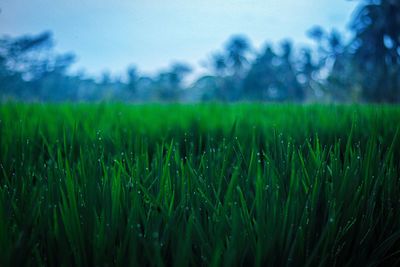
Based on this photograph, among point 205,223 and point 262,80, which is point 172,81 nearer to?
point 262,80

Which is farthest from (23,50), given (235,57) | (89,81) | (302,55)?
(302,55)

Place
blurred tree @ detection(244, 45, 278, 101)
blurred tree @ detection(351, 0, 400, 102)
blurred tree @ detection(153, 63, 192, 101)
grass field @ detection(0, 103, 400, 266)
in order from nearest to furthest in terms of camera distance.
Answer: grass field @ detection(0, 103, 400, 266) → blurred tree @ detection(351, 0, 400, 102) → blurred tree @ detection(244, 45, 278, 101) → blurred tree @ detection(153, 63, 192, 101)

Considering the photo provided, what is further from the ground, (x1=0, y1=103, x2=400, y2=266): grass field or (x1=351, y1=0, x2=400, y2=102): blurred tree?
(x1=351, y1=0, x2=400, y2=102): blurred tree

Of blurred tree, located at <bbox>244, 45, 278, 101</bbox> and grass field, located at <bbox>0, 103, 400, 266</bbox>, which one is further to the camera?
blurred tree, located at <bbox>244, 45, 278, 101</bbox>

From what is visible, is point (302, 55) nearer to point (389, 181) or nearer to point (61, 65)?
point (61, 65)

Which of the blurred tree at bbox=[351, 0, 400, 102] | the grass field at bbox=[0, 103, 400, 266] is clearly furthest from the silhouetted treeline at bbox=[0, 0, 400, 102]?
the grass field at bbox=[0, 103, 400, 266]

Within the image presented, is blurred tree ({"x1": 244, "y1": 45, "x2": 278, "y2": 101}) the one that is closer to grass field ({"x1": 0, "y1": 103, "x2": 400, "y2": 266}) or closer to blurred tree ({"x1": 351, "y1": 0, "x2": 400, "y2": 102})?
blurred tree ({"x1": 351, "y1": 0, "x2": 400, "y2": 102})

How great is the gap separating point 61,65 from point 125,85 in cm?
1469

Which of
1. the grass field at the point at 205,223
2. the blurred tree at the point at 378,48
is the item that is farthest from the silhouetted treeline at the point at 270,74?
the grass field at the point at 205,223

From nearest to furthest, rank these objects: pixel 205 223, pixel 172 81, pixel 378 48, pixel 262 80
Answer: pixel 205 223
pixel 378 48
pixel 262 80
pixel 172 81

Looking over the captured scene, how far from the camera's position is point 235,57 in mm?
49594

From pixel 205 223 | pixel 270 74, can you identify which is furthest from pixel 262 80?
pixel 205 223

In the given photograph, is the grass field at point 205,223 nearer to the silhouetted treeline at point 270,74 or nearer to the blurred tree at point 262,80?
the silhouetted treeline at point 270,74

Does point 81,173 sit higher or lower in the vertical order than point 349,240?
higher
